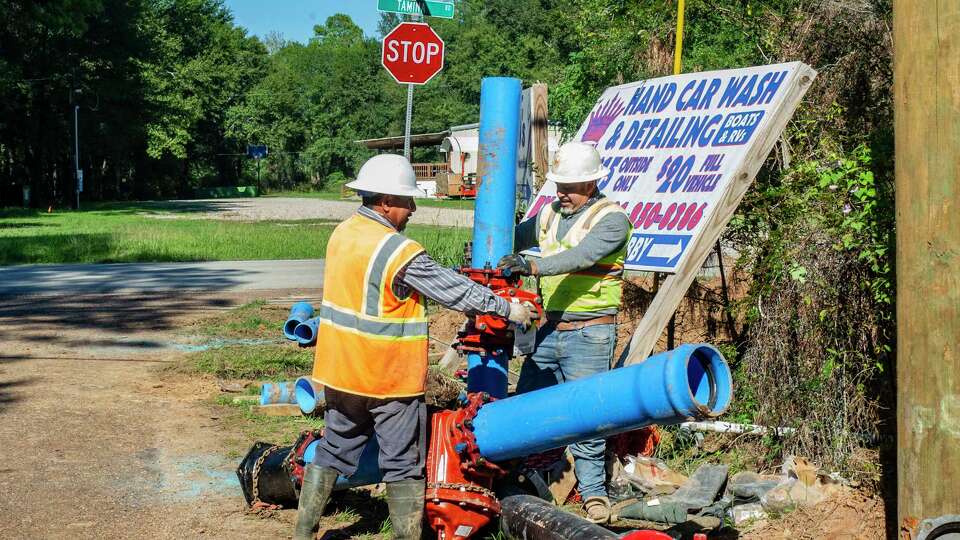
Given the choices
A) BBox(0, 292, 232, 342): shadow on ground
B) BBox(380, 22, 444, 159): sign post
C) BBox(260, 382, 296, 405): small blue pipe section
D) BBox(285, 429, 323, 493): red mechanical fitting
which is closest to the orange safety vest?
BBox(285, 429, 323, 493): red mechanical fitting

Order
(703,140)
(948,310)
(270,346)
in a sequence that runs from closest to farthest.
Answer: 1. (948,310)
2. (703,140)
3. (270,346)

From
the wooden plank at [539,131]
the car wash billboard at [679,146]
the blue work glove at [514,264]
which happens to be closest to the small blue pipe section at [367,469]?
the blue work glove at [514,264]

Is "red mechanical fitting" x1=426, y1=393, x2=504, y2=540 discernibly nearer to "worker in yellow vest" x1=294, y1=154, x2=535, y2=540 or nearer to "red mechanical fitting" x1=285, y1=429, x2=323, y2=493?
"worker in yellow vest" x1=294, y1=154, x2=535, y2=540

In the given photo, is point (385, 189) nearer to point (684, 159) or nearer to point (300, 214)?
point (684, 159)

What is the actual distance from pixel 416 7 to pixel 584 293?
503cm

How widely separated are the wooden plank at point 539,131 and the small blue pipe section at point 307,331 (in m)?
3.16

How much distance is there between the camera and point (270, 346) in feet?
34.4

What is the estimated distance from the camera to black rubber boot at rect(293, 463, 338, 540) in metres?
4.86

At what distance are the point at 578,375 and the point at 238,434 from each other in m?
2.85

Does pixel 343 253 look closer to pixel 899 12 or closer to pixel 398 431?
pixel 398 431

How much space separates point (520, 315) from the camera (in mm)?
4832

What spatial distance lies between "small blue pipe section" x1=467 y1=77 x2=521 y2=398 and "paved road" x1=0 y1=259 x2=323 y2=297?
9541 mm

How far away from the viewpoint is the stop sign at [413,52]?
383 inches

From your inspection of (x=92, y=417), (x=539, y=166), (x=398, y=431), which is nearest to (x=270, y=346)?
(x=92, y=417)
